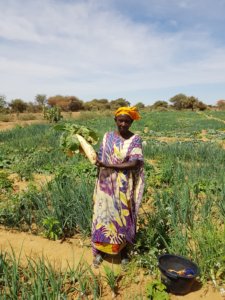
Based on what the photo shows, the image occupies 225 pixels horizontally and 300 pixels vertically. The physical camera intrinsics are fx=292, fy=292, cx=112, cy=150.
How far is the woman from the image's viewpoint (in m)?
2.78

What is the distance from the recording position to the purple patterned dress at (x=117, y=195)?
2.81m

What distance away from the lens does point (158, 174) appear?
18.1ft

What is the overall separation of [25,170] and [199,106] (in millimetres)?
54373

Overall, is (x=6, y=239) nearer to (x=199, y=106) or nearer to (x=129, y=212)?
(x=129, y=212)

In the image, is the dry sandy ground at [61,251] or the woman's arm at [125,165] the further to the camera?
the woman's arm at [125,165]

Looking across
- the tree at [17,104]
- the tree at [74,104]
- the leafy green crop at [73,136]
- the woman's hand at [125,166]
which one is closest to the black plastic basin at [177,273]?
the woman's hand at [125,166]

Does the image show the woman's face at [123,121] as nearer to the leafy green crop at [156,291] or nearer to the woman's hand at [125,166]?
the woman's hand at [125,166]

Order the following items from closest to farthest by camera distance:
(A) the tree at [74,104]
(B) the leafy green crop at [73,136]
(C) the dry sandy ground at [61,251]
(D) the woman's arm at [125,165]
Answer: (C) the dry sandy ground at [61,251] < (D) the woman's arm at [125,165] < (B) the leafy green crop at [73,136] < (A) the tree at [74,104]

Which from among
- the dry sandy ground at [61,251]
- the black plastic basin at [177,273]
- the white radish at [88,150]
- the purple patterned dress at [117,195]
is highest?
the white radish at [88,150]

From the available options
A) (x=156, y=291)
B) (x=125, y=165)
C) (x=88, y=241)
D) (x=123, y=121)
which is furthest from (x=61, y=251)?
(x=123, y=121)

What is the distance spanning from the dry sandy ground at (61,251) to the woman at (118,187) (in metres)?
0.25

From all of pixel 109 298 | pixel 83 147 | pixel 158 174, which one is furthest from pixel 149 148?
pixel 109 298

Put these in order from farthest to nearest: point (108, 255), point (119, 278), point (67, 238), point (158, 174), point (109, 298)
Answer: point (158, 174), point (67, 238), point (108, 255), point (119, 278), point (109, 298)

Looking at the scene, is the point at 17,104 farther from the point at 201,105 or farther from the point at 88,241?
the point at 88,241
